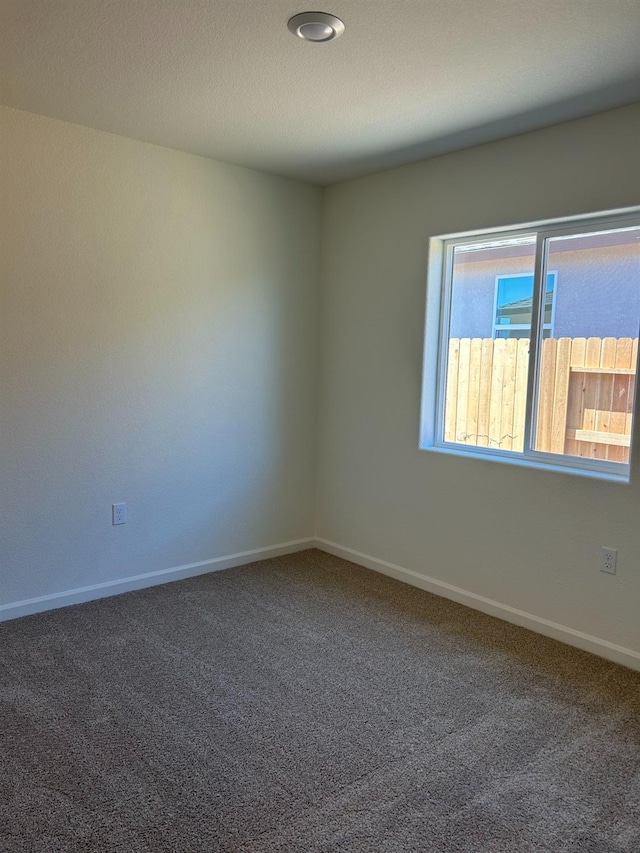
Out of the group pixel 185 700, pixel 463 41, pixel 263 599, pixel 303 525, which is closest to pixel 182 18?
pixel 463 41

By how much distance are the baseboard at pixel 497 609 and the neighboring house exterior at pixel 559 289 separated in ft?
4.67

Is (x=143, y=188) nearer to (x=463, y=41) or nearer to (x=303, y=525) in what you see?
(x=463, y=41)

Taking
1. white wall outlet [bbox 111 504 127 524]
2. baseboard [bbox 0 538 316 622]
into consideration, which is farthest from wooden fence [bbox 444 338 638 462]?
white wall outlet [bbox 111 504 127 524]

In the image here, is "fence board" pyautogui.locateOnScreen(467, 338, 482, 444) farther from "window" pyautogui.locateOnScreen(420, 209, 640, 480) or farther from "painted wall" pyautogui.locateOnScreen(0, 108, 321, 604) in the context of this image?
"painted wall" pyautogui.locateOnScreen(0, 108, 321, 604)

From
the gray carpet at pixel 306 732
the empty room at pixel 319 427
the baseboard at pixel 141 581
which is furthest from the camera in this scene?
the baseboard at pixel 141 581

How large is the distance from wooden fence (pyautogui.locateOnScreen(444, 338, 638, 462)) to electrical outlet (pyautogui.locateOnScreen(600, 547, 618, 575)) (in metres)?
0.43

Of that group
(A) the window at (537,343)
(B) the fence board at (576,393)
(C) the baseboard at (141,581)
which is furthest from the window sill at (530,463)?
(C) the baseboard at (141,581)

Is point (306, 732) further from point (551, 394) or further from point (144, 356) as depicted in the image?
point (144, 356)

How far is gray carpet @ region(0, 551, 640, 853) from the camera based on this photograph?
190 centimetres

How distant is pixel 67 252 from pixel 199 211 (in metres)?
0.84

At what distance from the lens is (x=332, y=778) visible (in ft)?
6.95

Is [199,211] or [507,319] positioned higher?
[199,211]

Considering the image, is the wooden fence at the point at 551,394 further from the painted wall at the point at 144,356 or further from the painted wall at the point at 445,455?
the painted wall at the point at 144,356

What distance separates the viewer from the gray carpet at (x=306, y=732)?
190cm
